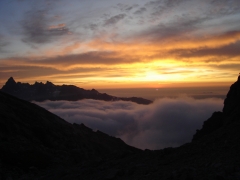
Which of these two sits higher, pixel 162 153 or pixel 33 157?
pixel 162 153

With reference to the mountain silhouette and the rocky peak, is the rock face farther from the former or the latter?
the rocky peak

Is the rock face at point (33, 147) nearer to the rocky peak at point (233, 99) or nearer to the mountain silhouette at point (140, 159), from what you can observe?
the mountain silhouette at point (140, 159)

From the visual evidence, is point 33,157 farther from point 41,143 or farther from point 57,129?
point 57,129

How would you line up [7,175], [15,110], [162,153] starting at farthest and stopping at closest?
[15,110], [7,175], [162,153]

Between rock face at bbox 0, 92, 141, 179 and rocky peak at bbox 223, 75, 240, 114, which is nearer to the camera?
rock face at bbox 0, 92, 141, 179

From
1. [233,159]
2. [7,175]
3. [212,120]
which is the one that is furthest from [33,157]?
[212,120]

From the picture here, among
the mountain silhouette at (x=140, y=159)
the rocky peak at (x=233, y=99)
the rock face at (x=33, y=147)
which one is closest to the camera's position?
the mountain silhouette at (x=140, y=159)

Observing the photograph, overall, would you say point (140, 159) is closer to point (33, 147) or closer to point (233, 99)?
point (33, 147)

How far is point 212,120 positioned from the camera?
1325 inches

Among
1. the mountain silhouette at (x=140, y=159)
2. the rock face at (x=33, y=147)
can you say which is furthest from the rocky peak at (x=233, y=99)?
the rock face at (x=33, y=147)

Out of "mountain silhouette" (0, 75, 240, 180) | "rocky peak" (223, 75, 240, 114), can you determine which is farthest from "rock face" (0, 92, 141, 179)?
"rocky peak" (223, 75, 240, 114)

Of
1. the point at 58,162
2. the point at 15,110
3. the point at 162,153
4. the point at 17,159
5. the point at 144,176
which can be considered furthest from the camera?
the point at 15,110

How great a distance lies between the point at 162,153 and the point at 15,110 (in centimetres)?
3291

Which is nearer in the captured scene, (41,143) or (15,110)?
(41,143)
